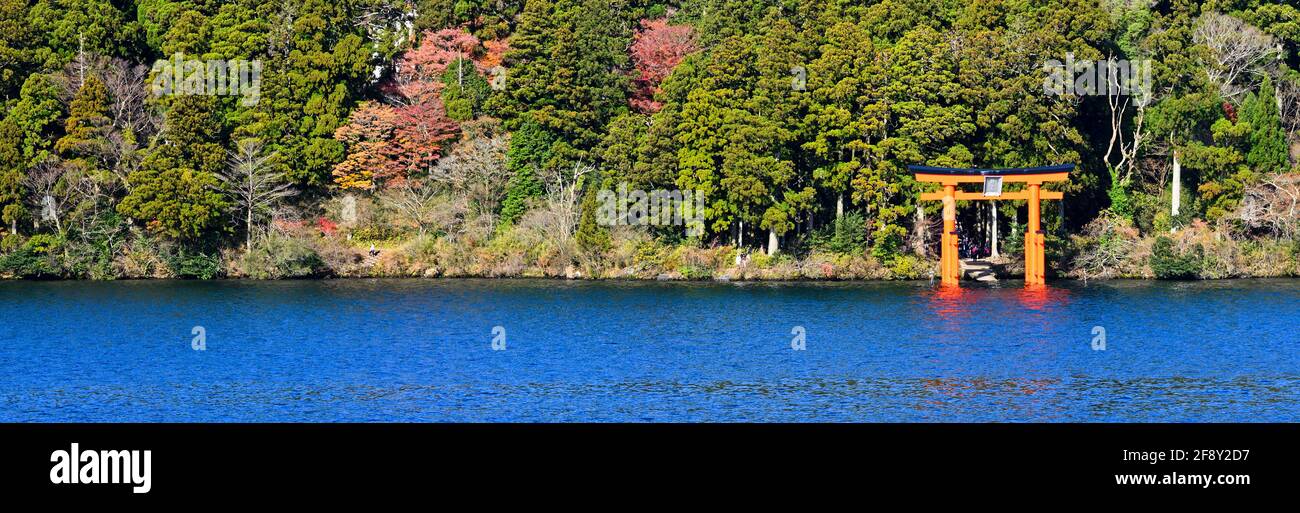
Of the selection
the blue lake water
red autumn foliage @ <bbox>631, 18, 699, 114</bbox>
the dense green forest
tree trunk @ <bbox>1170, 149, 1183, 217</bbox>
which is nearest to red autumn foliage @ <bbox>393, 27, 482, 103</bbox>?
the dense green forest

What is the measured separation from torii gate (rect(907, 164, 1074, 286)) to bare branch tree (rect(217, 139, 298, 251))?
77.0ft

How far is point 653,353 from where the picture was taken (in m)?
38.4

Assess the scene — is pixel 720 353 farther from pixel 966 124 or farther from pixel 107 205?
pixel 107 205

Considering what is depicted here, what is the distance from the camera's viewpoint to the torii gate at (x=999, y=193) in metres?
54.0

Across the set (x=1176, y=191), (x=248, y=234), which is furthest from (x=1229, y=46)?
(x=248, y=234)

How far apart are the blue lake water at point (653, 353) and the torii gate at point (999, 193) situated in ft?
4.94

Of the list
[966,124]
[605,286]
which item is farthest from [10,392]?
[966,124]

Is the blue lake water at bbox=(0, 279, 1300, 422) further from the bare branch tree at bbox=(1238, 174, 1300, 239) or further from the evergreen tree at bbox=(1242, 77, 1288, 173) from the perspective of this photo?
the evergreen tree at bbox=(1242, 77, 1288, 173)

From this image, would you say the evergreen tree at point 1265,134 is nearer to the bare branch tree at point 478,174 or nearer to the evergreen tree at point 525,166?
the evergreen tree at point 525,166

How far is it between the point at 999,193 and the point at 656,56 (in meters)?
15.7

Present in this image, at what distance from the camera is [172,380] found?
113ft

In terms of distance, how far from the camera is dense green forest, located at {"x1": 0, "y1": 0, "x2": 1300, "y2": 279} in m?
56.9

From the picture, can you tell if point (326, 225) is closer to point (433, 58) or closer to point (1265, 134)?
point (433, 58)

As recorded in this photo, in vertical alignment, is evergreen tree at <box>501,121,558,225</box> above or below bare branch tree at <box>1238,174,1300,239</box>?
above
